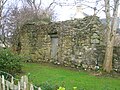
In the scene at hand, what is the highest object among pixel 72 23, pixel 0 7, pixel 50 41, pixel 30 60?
pixel 0 7

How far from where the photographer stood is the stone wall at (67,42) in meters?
14.4

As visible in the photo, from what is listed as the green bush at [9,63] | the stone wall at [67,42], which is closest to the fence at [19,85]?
the green bush at [9,63]

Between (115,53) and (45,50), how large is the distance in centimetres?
511

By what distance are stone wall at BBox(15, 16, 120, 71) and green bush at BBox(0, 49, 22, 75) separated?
423 cm

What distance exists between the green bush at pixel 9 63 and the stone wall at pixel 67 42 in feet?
13.9

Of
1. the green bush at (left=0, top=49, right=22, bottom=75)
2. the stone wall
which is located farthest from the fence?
the stone wall

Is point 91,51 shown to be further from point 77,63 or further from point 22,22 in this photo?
point 22,22

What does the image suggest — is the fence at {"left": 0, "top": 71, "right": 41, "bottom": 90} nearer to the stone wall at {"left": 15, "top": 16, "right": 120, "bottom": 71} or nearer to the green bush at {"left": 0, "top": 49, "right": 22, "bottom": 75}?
the green bush at {"left": 0, "top": 49, "right": 22, "bottom": 75}

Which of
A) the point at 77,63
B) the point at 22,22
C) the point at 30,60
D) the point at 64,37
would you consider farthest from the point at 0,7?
the point at 77,63

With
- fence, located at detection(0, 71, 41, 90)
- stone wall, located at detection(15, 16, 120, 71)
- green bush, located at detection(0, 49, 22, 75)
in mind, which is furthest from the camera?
stone wall, located at detection(15, 16, 120, 71)

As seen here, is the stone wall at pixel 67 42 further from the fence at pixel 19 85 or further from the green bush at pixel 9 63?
the fence at pixel 19 85

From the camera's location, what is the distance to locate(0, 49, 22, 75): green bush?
35.3ft

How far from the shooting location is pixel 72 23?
1550 cm

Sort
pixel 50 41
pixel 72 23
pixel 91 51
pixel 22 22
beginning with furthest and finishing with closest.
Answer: pixel 22 22 < pixel 50 41 < pixel 72 23 < pixel 91 51
